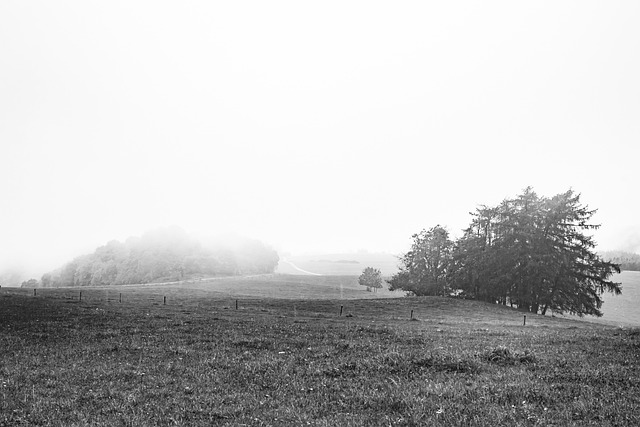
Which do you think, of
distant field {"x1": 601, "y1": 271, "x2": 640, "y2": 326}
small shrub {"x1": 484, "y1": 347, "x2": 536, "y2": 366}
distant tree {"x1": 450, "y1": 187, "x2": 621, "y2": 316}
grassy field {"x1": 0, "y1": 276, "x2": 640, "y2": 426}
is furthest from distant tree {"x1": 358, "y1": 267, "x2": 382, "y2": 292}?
small shrub {"x1": 484, "y1": 347, "x2": 536, "y2": 366}

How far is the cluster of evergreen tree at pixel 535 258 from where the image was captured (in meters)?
64.6

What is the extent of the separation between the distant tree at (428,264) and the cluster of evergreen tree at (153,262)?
97378 mm

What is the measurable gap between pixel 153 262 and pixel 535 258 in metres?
146

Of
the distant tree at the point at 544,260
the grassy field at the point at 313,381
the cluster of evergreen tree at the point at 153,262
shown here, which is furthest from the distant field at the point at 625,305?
the cluster of evergreen tree at the point at 153,262

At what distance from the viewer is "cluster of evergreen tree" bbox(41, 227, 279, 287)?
6102 inches

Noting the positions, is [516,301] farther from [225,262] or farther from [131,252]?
[131,252]

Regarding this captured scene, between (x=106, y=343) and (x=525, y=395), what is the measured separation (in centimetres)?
2225

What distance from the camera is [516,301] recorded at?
70.5 meters

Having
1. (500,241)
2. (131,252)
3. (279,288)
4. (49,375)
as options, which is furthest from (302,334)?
(131,252)

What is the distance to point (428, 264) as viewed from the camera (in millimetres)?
87625

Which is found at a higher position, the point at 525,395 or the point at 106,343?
the point at 525,395

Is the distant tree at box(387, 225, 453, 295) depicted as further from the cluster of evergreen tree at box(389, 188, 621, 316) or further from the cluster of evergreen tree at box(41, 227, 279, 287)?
the cluster of evergreen tree at box(41, 227, 279, 287)

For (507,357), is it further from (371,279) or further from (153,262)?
(153,262)

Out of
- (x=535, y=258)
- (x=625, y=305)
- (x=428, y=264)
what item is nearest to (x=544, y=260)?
(x=535, y=258)
